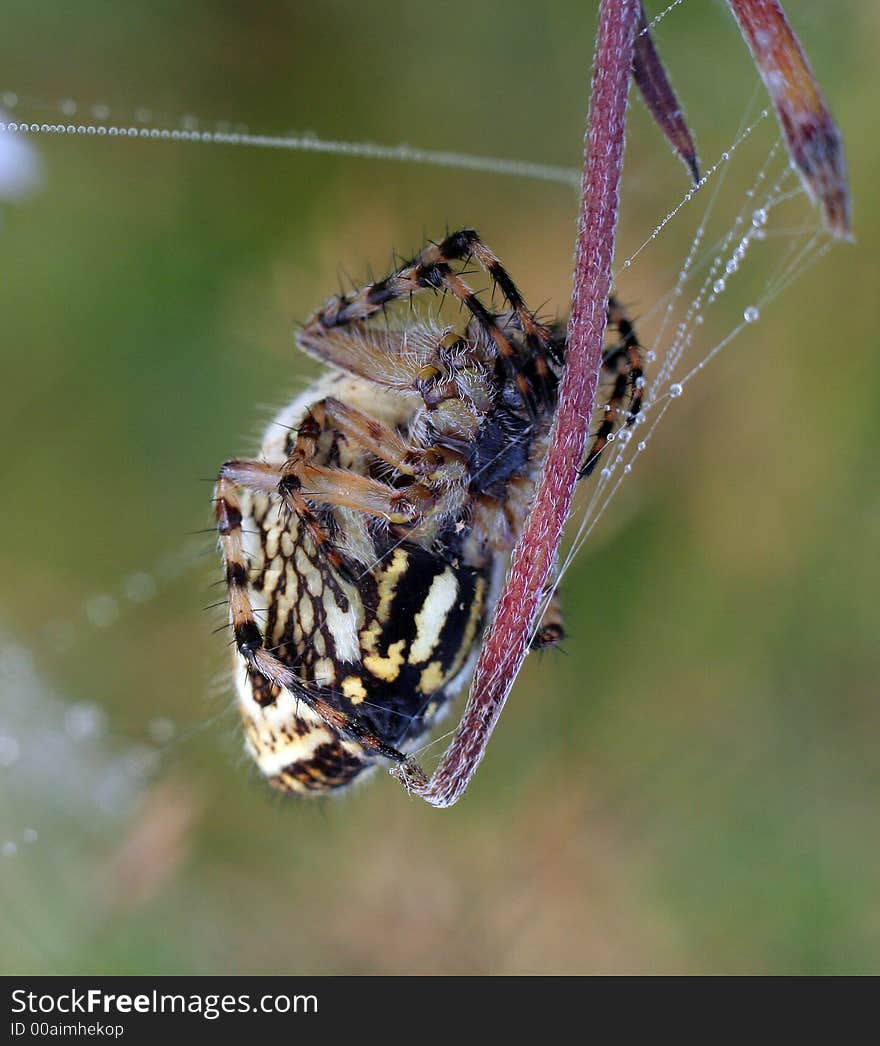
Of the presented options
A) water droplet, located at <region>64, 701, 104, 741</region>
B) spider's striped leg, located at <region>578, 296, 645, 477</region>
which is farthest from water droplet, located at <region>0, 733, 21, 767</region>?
spider's striped leg, located at <region>578, 296, 645, 477</region>

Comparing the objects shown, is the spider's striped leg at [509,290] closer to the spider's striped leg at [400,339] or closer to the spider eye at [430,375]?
the spider's striped leg at [400,339]

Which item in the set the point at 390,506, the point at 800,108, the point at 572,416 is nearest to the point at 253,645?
the point at 390,506

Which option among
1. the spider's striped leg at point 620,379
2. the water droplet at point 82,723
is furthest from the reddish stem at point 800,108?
the water droplet at point 82,723

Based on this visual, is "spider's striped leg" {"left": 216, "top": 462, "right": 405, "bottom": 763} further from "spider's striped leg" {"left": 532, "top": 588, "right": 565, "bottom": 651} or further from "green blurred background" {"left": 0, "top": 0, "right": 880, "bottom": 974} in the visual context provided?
"green blurred background" {"left": 0, "top": 0, "right": 880, "bottom": 974}

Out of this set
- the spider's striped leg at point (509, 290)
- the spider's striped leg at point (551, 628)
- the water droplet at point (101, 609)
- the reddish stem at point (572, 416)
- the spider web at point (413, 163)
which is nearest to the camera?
the reddish stem at point (572, 416)

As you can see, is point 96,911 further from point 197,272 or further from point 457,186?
point 457,186

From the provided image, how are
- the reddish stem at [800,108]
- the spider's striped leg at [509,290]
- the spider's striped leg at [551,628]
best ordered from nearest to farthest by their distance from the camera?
1. the reddish stem at [800,108]
2. the spider's striped leg at [509,290]
3. the spider's striped leg at [551,628]

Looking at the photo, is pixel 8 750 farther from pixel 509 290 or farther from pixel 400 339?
pixel 509 290
